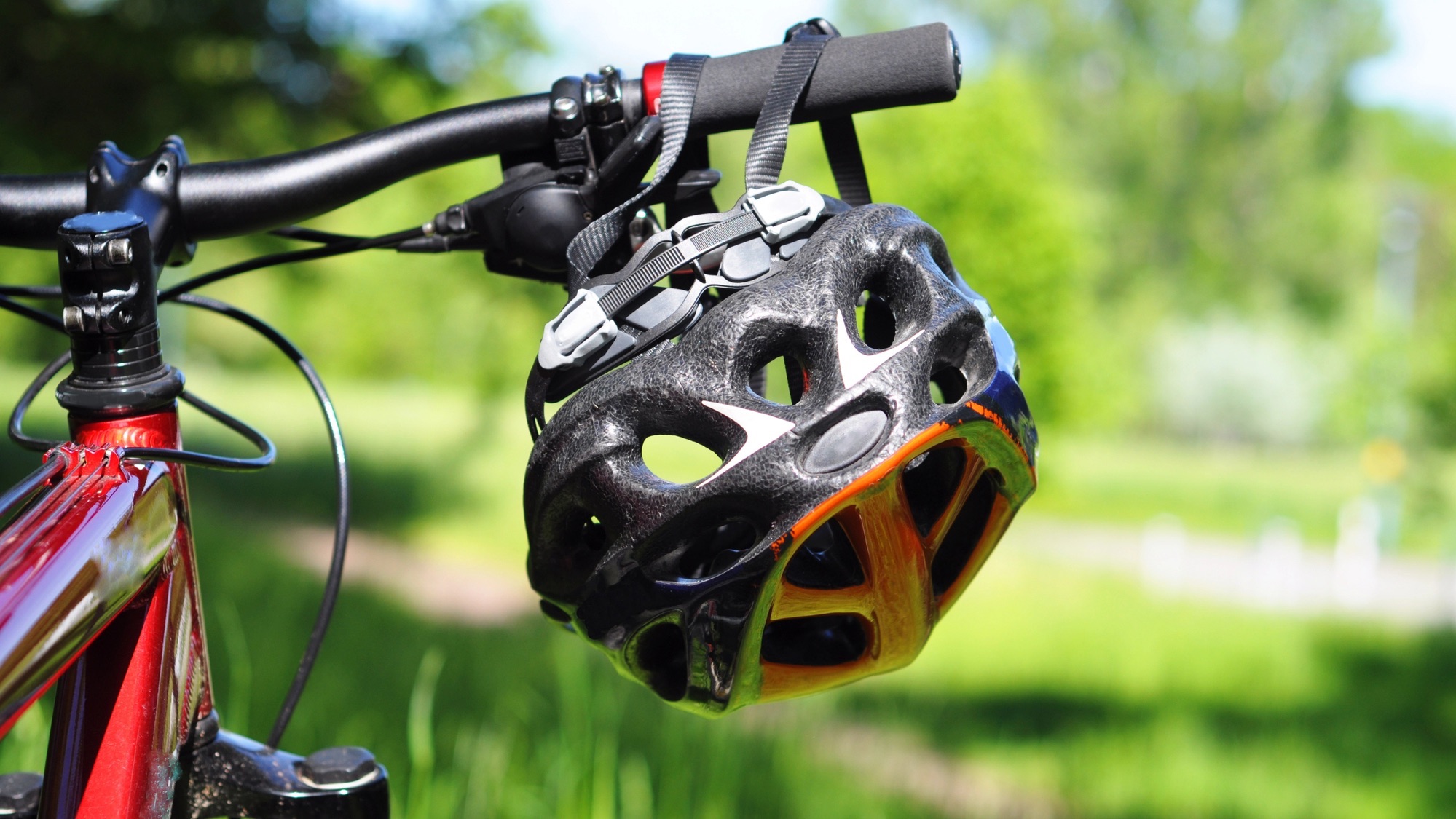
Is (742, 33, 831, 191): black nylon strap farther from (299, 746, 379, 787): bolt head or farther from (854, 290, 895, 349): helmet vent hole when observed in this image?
(299, 746, 379, 787): bolt head

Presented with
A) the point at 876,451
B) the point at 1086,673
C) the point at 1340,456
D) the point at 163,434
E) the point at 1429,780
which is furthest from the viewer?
the point at 1340,456

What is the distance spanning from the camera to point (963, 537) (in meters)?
1.09

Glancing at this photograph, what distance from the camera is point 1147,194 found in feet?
79.5

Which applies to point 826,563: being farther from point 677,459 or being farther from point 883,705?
point 677,459

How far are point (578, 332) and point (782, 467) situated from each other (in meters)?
0.21

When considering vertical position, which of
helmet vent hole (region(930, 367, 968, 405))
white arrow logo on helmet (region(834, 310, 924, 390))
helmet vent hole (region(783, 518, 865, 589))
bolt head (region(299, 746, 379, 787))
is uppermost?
white arrow logo on helmet (region(834, 310, 924, 390))

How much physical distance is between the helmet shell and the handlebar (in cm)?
14

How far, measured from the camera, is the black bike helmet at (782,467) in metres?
0.88

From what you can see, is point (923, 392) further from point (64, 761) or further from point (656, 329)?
point (64, 761)

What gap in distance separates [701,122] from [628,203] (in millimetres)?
139

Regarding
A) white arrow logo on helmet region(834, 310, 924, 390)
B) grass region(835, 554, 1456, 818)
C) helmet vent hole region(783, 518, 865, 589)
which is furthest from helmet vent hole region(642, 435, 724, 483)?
white arrow logo on helmet region(834, 310, 924, 390)

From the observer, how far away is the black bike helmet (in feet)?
2.88

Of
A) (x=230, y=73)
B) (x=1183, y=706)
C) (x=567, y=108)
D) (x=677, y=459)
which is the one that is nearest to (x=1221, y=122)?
(x=677, y=459)

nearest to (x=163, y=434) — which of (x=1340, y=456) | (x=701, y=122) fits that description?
(x=701, y=122)
